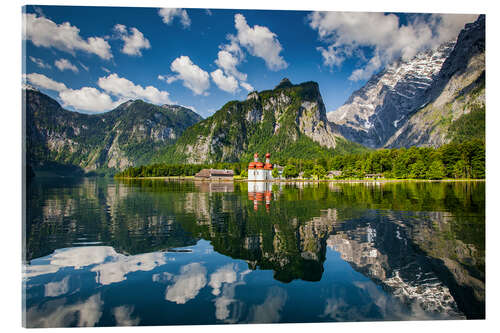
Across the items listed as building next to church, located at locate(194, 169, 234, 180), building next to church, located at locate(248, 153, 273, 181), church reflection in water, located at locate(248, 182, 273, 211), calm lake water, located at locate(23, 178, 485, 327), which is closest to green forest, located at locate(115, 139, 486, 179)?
building next to church, located at locate(248, 153, 273, 181)

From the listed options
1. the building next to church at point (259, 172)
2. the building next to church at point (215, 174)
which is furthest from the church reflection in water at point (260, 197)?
the building next to church at point (215, 174)

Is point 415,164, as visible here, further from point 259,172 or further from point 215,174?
point 215,174

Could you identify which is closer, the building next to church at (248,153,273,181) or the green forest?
the green forest

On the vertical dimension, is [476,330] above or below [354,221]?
below

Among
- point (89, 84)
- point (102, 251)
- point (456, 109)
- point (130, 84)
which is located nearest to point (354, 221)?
point (102, 251)

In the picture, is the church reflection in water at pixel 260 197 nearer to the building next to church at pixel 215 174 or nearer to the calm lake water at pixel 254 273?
the calm lake water at pixel 254 273

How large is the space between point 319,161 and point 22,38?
99676 millimetres

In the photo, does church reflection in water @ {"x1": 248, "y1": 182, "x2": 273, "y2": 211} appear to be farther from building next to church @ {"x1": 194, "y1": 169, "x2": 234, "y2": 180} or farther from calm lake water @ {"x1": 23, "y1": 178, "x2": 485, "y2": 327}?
building next to church @ {"x1": 194, "y1": 169, "x2": 234, "y2": 180}

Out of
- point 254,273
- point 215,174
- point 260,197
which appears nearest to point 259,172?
point 215,174

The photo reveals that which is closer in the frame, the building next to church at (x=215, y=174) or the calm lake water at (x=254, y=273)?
the calm lake water at (x=254, y=273)

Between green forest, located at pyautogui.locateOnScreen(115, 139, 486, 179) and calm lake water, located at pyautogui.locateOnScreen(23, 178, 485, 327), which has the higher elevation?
green forest, located at pyautogui.locateOnScreen(115, 139, 486, 179)
